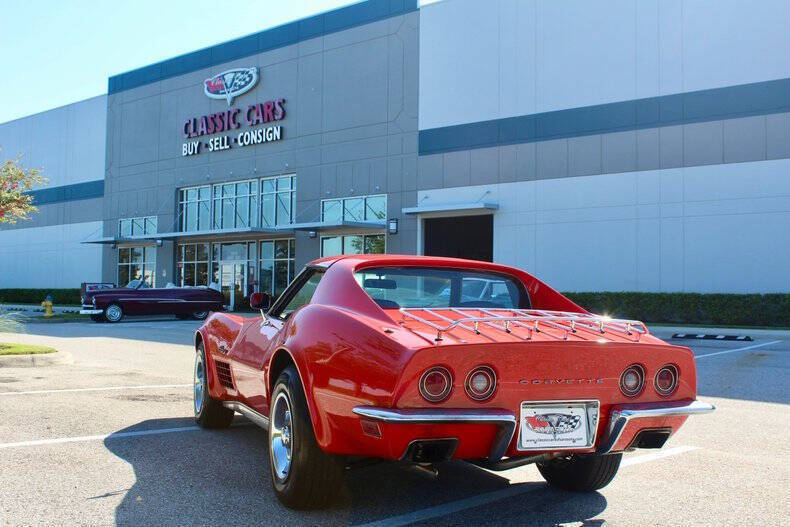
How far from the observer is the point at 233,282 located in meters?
36.4

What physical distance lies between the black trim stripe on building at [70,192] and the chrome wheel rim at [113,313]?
2065cm

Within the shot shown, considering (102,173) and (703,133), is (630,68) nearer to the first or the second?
(703,133)

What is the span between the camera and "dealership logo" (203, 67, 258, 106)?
3544cm

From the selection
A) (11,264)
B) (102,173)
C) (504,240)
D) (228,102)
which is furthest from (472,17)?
(11,264)

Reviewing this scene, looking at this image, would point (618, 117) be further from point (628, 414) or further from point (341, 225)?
point (628, 414)

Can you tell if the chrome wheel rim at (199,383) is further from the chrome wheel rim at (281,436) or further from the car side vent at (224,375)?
the chrome wheel rim at (281,436)

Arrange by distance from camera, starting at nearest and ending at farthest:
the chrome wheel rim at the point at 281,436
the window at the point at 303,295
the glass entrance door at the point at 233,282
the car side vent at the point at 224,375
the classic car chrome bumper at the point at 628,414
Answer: the classic car chrome bumper at the point at 628,414 < the chrome wheel rim at the point at 281,436 < the window at the point at 303,295 < the car side vent at the point at 224,375 < the glass entrance door at the point at 233,282

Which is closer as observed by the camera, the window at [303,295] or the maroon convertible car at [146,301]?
the window at [303,295]

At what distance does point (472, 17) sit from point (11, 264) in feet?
115

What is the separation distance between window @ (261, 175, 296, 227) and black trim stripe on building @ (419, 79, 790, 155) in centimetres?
747

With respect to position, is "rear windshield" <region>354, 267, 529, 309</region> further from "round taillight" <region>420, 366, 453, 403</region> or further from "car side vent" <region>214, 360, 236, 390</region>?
"car side vent" <region>214, 360, 236, 390</region>

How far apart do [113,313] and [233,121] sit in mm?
14738

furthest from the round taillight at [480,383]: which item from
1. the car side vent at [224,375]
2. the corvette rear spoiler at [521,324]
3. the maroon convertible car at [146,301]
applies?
the maroon convertible car at [146,301]

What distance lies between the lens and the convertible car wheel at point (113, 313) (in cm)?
2377
